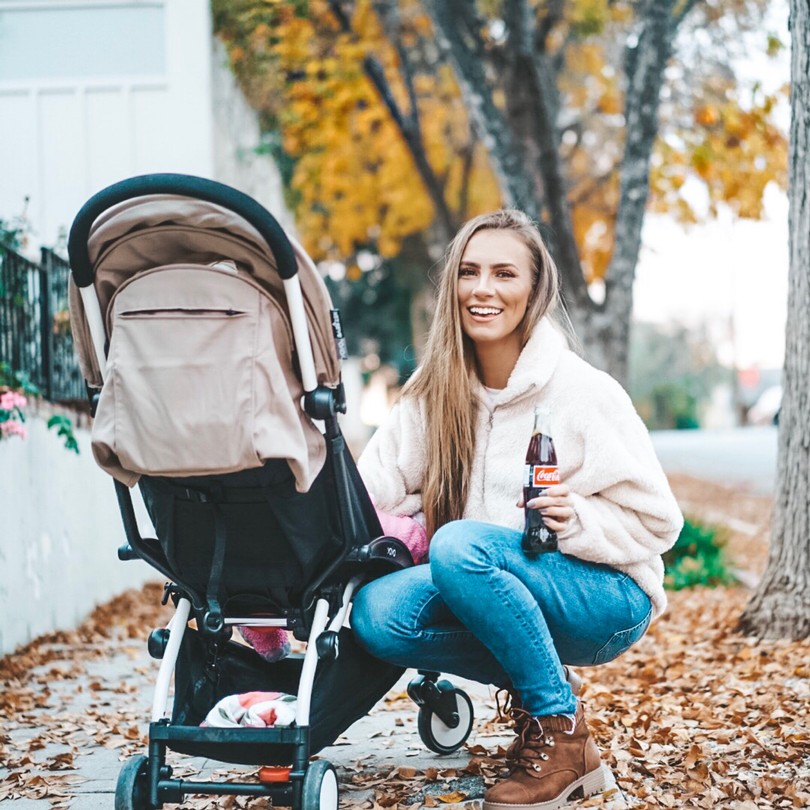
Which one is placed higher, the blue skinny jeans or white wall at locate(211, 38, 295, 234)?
white wall at locate(211, 38, 295, 234)

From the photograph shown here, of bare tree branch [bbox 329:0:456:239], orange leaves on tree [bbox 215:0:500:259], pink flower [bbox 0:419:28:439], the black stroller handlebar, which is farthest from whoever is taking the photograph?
orange leaves on tree [bbox 215:0:500:259]

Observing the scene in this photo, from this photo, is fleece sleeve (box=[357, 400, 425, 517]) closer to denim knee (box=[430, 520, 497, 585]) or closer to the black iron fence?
denim knee (box=[430, 520, 497, 585])

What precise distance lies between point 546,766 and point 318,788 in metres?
0.69

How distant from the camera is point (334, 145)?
47.4ft

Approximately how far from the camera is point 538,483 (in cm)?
323

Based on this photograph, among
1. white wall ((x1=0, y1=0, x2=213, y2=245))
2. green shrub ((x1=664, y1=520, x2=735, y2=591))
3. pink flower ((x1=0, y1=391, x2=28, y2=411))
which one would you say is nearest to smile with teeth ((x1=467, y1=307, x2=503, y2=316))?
pink flower ((x1=0, y1=391, x2=28, y2=411))

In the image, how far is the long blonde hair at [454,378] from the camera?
3611 millimetres

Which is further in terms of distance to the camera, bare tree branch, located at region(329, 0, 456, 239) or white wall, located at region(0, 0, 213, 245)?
bare tree branch, located at region(329, 0, 456, 239)

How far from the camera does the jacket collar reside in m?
3.50

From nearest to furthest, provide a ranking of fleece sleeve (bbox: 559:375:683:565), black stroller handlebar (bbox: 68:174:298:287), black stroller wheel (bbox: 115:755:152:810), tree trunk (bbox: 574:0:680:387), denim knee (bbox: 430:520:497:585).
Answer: black stroller handlebar (bbox: 68:174:298:287), black stroller wheel (bbox: 115:755:152:810), denim knee (bbox: 430:520:497:585), fleece sleeve (bbox: 559:375:683:565), tree trunk (bbox: 574:0:680:387)

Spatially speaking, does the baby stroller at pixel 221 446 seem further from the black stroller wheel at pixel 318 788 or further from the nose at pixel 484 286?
the nose at pixel 484 286

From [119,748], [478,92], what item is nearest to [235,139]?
[478,92]

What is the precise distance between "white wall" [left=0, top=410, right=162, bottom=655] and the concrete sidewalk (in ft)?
1.46

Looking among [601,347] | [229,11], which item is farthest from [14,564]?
[229,11]
